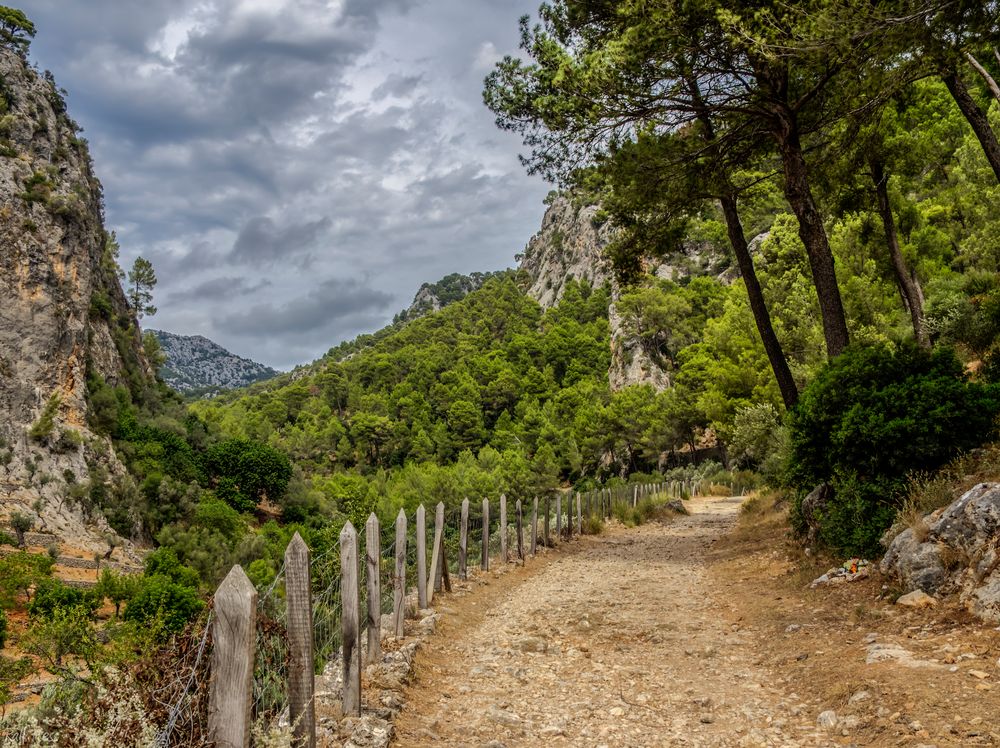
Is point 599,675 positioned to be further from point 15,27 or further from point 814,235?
point 15,27

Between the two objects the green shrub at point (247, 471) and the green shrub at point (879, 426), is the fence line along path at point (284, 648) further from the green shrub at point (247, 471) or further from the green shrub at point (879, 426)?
the green shrub at point (247, 471)

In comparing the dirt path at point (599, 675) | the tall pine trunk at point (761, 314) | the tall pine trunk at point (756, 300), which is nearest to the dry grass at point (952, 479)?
the dirt path at point (599, 675)

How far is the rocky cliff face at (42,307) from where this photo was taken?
49.5m

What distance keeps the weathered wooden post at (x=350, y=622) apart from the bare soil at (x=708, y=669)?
0.47 meters

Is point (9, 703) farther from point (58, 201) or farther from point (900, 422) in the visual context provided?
point (58, 201)

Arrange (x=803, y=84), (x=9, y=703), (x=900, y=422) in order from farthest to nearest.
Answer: (x=9, y=703), (x=803, y=84), (x=900, y=422)

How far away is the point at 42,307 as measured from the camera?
53.9 m

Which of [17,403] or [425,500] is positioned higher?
[17,403]

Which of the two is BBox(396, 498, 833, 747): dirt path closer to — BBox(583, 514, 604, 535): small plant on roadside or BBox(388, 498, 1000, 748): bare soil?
BBox(388, 498, 1000, 748): bare soil

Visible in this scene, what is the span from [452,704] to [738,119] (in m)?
11.7

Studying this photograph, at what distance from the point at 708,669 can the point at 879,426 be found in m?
4.15

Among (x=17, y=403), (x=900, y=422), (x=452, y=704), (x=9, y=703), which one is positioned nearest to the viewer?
(x=452, y=704)

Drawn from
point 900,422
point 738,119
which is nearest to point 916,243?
point 738,119

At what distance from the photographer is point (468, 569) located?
41.6 feet
